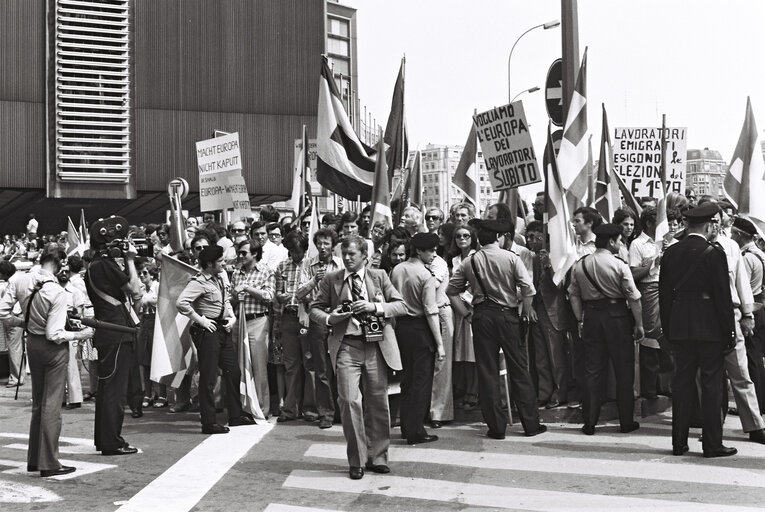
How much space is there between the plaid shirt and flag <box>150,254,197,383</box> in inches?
25.5

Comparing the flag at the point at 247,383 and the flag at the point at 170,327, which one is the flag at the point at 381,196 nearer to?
the flag at the point at 247,383

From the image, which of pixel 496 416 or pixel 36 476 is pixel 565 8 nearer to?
pixel 496 416

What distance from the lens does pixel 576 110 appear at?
12.8 metres

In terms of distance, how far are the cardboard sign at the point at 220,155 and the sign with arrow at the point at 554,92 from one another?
4948mm

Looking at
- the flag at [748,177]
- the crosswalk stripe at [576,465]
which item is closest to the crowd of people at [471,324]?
the flag at [748,177]

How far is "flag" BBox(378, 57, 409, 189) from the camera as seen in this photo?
49.1ft

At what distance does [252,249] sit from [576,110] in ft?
14.2

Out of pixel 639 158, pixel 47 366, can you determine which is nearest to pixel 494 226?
pixel 47 366

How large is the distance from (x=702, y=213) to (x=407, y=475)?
343 cm

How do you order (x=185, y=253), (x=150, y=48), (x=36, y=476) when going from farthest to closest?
(x=150, y=48) → (x=185, y=253) → (x=36, y=476)

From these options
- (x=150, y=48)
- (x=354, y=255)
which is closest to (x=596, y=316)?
(x=354, y=255)

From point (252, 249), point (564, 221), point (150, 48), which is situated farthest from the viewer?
point (150, 48)

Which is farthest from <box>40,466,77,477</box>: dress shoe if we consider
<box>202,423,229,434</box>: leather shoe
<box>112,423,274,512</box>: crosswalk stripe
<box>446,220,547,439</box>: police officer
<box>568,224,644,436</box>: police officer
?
<box>568,224,644,436</box>: police officer

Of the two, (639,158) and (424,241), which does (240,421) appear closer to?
(424,241)
